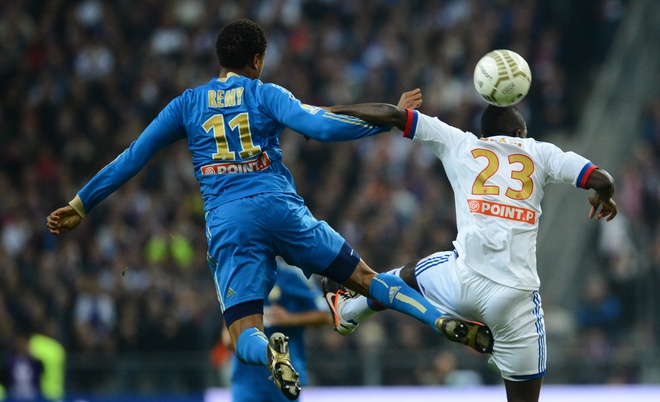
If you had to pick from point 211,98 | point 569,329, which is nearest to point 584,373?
point 569,329

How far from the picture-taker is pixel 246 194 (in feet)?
22.1

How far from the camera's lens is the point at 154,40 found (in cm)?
1855

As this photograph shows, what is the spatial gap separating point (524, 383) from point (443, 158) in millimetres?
1405

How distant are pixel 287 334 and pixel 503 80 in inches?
118

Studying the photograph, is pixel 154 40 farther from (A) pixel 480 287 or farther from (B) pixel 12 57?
(A) pixel 480 287

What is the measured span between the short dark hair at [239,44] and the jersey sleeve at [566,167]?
178cm

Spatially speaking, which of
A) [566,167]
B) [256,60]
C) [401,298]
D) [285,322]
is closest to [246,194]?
[256,60]

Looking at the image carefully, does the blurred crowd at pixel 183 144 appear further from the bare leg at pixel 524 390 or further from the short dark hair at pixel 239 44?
the short dark hair at pixel 239 44

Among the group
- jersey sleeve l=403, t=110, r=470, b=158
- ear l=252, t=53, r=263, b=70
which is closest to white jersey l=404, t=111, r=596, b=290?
jersey sleeve l=403, t=110, r=470, b=158

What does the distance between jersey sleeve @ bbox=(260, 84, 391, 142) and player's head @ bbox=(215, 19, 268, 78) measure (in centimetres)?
40

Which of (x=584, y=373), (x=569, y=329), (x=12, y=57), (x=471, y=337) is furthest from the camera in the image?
(x=12, y=57)

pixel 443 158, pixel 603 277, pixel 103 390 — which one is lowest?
pixel 103 390

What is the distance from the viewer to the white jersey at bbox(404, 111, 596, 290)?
259 inches

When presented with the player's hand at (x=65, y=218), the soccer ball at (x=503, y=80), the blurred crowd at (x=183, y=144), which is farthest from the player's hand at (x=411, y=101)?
the blurred crowd at (x=183, y=144)
